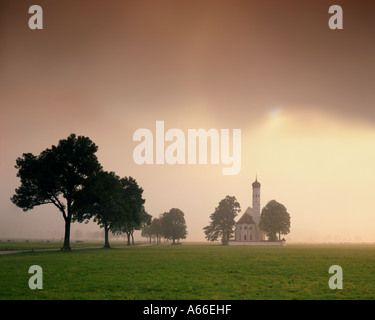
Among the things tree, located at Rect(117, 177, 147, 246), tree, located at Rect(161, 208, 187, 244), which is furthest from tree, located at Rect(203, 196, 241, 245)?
tree, located at Rect(117, 177, 147, 246)

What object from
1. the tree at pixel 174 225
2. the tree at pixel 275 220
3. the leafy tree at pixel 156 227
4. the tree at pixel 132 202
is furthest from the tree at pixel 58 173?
the leafy tree at pixel 156 227

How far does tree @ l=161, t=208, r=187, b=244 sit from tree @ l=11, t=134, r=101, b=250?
259 feet

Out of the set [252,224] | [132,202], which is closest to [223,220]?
[252,224]

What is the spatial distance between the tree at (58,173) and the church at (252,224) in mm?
89642

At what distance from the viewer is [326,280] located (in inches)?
849

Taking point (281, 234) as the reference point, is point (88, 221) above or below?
above

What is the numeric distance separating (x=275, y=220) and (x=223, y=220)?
2184cm

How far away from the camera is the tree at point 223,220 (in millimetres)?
124438

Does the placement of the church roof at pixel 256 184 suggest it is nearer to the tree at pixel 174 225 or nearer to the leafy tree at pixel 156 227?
the tree at pixel 174 225

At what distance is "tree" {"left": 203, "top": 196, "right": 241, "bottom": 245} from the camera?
124 metres

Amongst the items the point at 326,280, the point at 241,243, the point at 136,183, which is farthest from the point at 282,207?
the point at 326,280

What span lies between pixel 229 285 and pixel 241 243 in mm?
89456

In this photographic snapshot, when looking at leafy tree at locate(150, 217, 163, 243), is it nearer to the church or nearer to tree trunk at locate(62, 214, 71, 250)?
the church

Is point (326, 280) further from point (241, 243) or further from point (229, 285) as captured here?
point (241, 243)
